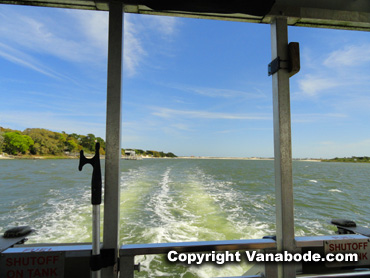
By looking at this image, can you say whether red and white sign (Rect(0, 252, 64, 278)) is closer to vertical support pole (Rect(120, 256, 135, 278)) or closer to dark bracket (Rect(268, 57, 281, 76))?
vertical support pole (Rect(120, 256, 135, 278))

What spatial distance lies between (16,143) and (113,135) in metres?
43.3

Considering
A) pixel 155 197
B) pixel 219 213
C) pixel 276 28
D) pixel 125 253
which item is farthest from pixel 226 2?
pixel 155 197

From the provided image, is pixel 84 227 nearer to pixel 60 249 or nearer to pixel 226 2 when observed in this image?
pixel 60 249

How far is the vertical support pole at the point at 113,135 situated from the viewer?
939mm

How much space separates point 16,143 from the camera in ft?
112

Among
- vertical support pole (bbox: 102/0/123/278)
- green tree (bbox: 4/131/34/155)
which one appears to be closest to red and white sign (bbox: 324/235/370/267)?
vertical support pole (bbox: 102/0/123/278)

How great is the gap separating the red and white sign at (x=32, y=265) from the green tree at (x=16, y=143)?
41.4 meters

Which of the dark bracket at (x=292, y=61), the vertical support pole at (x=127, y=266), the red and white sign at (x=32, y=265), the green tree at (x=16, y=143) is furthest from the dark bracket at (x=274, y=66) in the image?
the green tree at (x=16, y=143)

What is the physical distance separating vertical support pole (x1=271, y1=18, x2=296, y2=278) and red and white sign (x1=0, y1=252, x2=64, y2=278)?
40.6 inches

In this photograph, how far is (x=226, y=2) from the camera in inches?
38.5

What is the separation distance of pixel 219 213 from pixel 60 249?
169 inches

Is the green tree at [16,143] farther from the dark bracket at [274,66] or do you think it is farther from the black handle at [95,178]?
the dark bracket at [274,66]

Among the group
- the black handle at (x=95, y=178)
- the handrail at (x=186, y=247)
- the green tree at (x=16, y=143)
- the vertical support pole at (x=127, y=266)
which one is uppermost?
the green tree at (x=16, y=143)

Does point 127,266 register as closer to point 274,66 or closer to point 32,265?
point 32,265
